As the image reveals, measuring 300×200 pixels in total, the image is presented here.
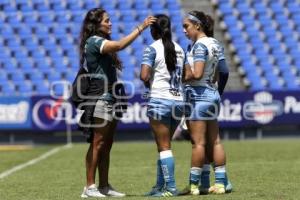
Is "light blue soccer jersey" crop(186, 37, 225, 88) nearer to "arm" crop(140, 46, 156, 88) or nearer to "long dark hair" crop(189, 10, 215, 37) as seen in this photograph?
"long dark hair" crop(189, 10, 215, 37)

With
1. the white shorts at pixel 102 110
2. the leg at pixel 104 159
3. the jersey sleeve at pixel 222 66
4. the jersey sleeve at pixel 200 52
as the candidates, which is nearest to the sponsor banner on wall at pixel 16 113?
the leg at pixel 104 159

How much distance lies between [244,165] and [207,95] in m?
4.54

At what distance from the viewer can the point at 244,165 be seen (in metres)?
12.6

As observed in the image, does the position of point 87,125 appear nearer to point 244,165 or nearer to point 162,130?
point 162,130

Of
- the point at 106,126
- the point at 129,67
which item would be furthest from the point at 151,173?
the point at 129,67

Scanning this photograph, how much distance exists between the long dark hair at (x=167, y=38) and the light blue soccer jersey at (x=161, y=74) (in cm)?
5

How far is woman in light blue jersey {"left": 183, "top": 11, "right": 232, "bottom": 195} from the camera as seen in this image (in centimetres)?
825

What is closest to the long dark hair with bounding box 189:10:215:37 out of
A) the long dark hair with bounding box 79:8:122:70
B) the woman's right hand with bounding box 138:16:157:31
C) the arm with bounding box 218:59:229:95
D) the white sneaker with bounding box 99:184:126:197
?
the arm with bounding box 218:59:229:95

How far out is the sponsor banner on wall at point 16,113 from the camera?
2091cm

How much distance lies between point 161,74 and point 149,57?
9.6 inches

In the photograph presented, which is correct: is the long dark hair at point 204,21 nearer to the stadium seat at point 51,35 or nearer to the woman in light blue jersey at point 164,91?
the woman in light blue jersey at point 164,91

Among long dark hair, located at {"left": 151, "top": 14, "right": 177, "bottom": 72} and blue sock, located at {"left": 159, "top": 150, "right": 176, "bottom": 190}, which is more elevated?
long dark hair, located at {"left": 151, "top": 14, "right": 177, "bottom": 72}

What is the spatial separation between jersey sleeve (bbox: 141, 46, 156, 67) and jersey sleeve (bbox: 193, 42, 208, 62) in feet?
1.50

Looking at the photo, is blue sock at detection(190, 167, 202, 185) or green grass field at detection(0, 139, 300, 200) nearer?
blue sock at detection(190, 167, 202, 185)
